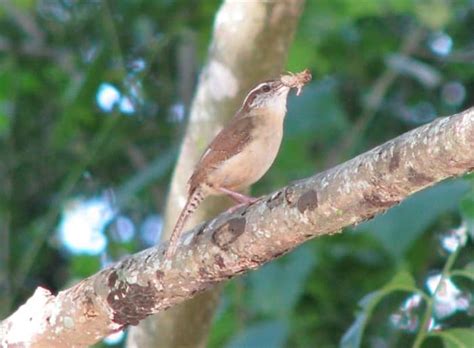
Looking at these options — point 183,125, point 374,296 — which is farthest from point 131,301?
point 183,125

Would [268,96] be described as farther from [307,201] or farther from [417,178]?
[417,178]

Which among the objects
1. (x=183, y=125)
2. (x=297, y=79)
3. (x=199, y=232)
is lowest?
(x=199, y=232)

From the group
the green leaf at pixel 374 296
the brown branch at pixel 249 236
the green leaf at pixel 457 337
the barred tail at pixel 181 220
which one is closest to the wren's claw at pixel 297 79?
the barred tail at pixel 181 220

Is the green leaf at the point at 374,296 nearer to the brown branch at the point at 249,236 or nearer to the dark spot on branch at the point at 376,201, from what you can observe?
the brown branch at the point at 249,236

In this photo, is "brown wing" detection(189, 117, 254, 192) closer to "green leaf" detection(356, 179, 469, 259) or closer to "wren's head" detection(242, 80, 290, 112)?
"wren's head" detection(242, 80, 290, 112)

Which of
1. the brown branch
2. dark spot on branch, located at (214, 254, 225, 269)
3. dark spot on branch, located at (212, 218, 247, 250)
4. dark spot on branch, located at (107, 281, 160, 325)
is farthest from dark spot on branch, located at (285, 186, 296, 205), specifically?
dark spot on branch, located at (107, 281, 160, 325)

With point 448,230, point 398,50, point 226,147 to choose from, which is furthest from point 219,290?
point 398,50

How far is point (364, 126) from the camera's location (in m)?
6.10

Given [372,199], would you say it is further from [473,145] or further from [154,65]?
[154,65]

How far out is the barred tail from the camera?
327 centimetres

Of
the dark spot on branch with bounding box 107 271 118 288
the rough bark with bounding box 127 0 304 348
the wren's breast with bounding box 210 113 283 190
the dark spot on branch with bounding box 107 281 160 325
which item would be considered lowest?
the dark spot on branch with bounding box 107 281 160 325

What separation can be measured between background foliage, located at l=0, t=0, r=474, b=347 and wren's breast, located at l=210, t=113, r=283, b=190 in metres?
0.50

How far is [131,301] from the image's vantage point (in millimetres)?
3365

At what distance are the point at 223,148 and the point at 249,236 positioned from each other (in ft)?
2.55
